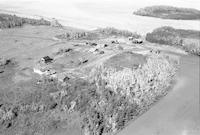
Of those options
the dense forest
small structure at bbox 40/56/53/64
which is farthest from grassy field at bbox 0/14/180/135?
the dense forest

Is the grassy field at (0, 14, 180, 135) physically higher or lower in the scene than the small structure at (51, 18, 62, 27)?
lower

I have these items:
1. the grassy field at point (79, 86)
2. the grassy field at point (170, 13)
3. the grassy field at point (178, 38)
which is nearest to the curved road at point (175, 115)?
the grassy field at point (79, 86)

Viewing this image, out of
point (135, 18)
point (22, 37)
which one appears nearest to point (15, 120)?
point (22, 37)

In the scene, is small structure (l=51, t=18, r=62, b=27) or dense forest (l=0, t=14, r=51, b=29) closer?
dense forest (l=0, t=14, r=51, b=29)

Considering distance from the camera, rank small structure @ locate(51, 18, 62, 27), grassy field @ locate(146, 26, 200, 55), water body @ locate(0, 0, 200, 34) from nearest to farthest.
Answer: grassy field @ locate(146, 26, 200, 55)
small structure @ locate(51, 18, 62, 27)
water body @ locate(0, 0, 200, 34)

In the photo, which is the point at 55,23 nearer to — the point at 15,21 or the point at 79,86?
the point at 15,21

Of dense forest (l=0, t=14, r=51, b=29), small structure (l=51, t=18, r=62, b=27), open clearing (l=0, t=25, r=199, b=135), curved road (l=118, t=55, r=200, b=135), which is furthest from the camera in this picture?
small structure (l=51, t=18, r=62, b=27)

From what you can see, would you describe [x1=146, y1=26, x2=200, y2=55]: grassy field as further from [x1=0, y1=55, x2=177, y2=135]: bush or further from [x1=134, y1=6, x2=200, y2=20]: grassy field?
[x1=134, y1=6, x2=200, y2=20]: grassy field

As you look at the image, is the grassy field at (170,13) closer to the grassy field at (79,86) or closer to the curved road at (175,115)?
the grassy field at (79,86)
